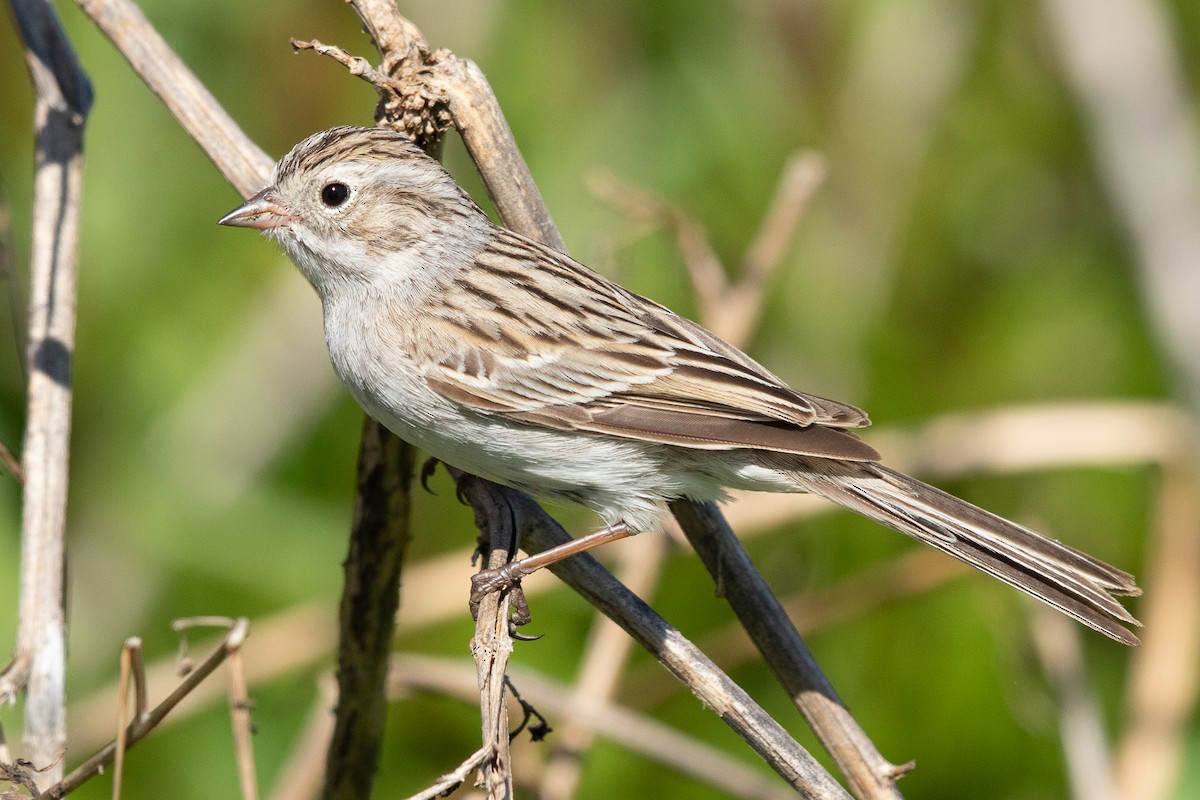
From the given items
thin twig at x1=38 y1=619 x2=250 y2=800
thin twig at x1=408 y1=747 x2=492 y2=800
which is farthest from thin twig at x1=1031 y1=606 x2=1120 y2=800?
thin twig at x1=38 y1=619 x2=250 y2=800

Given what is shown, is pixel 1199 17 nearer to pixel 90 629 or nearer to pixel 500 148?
pixel 500 148

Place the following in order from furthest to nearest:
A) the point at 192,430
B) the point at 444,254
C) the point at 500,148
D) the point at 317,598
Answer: the point at 192,430 < the point at 317,598 < the point at 444,254 < the point at 500,148

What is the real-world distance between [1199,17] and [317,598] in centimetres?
467

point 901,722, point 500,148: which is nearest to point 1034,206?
point 901,722

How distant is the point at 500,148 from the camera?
3.24m

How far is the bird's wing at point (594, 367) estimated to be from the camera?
3.55m

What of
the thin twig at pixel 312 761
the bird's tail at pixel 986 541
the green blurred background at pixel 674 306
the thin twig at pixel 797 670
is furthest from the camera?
the green blurred background at pixel 674 306

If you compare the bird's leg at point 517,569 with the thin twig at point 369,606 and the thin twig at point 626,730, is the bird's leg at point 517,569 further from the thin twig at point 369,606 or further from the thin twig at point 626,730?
the thin twig at point 626,730

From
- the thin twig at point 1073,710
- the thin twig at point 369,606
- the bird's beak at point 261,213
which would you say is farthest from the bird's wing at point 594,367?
the thin twig at point 1073,710

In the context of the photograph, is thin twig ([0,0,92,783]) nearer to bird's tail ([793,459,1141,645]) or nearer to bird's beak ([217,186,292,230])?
bird's beak ([217,186,292,230])

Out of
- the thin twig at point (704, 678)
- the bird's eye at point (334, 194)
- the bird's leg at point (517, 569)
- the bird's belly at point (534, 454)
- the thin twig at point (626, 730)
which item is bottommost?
the thin twig at point (704, 678)

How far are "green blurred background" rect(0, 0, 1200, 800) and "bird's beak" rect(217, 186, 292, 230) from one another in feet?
3.15

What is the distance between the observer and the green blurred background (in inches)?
177

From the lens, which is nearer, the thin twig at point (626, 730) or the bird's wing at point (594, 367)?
the bird's wing at point (594, 367)
